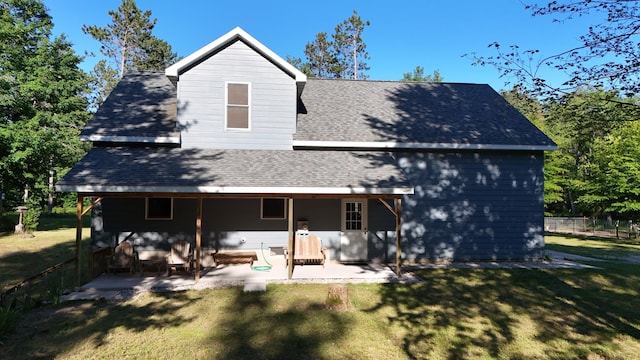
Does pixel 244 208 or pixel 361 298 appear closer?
pixel 361 298

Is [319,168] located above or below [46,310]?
above

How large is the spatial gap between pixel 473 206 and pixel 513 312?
5.32 metres

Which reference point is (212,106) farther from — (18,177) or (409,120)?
A: (18,177)

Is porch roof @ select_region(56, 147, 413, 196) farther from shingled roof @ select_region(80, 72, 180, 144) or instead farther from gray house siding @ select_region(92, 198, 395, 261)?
gray house siding @ select_region(92, 198, 395, 261)

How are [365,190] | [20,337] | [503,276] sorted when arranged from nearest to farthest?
[20,337] < [365,190] < [503,276]

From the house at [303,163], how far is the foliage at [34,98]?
10.1m

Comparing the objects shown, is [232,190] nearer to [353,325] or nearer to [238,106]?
[238,106]

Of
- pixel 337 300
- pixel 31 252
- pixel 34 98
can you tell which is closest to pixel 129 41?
pixel 34 98

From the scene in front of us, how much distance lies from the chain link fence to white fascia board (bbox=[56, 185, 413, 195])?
2361 centimetres

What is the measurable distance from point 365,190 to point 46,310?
7681mm

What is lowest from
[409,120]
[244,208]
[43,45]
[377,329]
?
[377,329]

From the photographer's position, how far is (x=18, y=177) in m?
20.0

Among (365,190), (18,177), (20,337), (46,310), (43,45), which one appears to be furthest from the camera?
(43,45)

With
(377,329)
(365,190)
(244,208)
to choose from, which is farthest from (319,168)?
(377,329)
